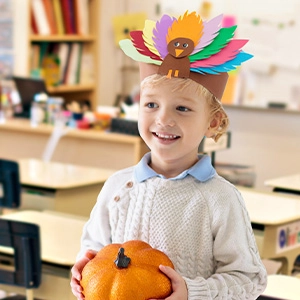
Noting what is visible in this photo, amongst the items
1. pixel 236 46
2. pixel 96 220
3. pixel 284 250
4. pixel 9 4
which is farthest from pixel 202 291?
pixel 9 4

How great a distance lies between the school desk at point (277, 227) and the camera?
3.15 m

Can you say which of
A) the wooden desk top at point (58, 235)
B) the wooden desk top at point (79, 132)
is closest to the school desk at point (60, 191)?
the wooden desk top at point (58, 235)

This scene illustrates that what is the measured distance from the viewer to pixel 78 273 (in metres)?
1.48

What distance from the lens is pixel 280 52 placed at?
637cm

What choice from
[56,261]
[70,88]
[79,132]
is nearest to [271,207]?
[56,261]

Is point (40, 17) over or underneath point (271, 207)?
over

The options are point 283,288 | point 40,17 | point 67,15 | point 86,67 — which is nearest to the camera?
point 283,288

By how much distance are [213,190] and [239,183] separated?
261cm

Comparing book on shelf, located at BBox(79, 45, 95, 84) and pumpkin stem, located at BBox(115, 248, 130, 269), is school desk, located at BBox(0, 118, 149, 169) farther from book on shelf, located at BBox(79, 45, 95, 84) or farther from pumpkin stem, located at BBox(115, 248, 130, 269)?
pumpkin stem, located at BBox(115, 248, 130, 269)

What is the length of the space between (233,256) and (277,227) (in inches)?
68.0

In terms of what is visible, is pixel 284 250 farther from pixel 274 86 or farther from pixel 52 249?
pixel 274 86

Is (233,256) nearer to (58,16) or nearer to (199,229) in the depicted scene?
(199,229)

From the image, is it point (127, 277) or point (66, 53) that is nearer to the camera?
point (127, 277)

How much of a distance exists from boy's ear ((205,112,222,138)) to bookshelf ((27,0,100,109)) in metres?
4.60
